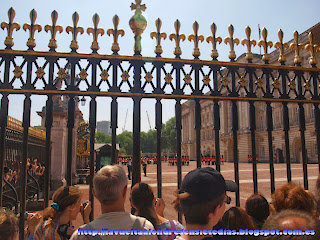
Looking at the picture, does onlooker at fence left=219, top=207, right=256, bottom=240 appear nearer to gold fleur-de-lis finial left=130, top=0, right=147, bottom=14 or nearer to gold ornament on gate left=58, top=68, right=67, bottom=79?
gold ornament on gate left=58, top=68, right=67, bottom=79

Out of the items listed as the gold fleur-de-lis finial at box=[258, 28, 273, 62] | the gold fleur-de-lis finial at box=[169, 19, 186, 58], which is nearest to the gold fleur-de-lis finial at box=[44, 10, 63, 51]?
the gold fleur-de-lis finial at box=[169, 19, 186, 58]

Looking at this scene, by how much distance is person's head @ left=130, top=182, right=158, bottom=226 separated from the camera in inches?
94.3

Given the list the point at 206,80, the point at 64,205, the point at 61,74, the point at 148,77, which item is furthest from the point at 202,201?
the point at 61,74

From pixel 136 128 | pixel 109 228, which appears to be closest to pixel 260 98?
pixel 136 128

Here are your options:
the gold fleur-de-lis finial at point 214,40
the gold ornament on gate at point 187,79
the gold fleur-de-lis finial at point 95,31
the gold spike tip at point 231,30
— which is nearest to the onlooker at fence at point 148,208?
the gold ornament on gate at point 187,79

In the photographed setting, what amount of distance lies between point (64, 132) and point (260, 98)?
29.1 feet

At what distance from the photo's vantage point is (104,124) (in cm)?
17112

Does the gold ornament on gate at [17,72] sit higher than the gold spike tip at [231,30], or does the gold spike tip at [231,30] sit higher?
the gold spike tip at [231,30]

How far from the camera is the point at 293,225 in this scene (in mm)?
1287

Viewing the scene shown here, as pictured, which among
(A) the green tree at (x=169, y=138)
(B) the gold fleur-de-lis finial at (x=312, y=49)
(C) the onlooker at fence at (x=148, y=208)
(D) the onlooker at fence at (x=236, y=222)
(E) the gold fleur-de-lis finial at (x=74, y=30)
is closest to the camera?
(D) the onlooker at fence at (x=236, y=222)

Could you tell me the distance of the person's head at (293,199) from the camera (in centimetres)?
225

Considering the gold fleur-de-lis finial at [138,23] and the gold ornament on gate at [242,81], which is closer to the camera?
the gold fleur-de-lis finial at [138,23]

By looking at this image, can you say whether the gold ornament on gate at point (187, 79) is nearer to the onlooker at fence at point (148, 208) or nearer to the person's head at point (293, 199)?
the onlooker at fence at point (148, 208)

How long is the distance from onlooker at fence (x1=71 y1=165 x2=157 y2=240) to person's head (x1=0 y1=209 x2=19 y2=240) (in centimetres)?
36
